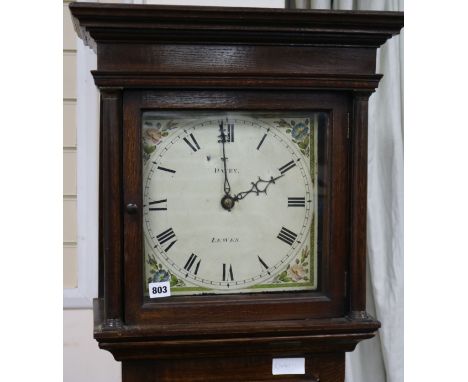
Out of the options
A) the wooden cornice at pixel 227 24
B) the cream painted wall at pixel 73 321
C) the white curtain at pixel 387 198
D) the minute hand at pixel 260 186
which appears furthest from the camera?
the cream painted wall at pixel 73 321

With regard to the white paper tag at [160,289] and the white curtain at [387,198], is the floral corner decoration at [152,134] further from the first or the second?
the white curtain at [387,198]

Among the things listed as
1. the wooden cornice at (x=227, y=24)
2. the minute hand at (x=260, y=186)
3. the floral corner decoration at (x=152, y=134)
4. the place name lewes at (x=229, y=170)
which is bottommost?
the minute hand at (x=260, y=186)

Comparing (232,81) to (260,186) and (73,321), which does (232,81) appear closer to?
(260,186)

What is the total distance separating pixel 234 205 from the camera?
0.97m

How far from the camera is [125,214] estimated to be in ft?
3.04

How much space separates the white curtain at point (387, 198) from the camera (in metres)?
1.44

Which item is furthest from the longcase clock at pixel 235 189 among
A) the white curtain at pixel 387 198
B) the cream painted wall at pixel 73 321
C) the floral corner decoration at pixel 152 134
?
the cream painted wall at pixel 73 321

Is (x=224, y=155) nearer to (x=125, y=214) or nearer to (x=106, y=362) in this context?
(x=125, y=214)

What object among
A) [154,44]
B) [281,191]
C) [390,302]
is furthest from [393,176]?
[154,44]

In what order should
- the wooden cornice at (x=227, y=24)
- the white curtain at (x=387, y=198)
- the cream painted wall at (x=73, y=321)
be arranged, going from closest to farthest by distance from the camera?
the wooden cornice at (x=227, y=24)
the white curtain at (x=387, y=198)
the cream painted wall at (x=73, y=321)

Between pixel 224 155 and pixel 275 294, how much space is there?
256mm

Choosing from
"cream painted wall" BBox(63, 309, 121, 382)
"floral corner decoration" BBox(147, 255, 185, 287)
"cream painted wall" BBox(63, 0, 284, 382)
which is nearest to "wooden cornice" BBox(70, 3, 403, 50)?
"floral corner decoration" BBox(147, 255, 185, 287)

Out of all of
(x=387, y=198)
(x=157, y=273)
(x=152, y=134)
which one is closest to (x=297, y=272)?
(x=157, y=273)

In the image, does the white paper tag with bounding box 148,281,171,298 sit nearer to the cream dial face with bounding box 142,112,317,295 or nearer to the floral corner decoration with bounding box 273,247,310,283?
the cream dial face with bounding box 142,112,317,295
